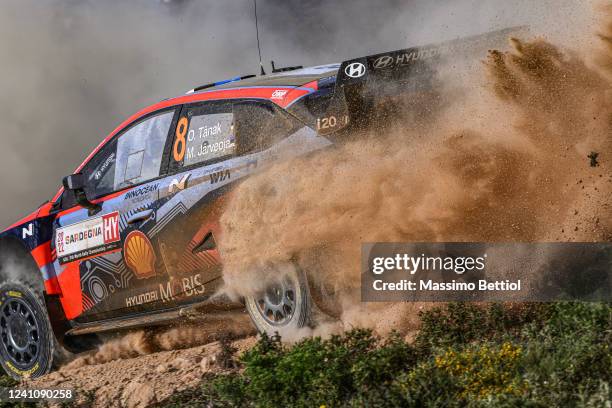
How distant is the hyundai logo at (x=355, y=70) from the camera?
21.1ft

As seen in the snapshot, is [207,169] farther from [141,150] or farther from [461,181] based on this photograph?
→ [461,181]

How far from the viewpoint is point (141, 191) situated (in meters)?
7.80

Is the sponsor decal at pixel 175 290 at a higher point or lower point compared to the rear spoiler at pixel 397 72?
lower

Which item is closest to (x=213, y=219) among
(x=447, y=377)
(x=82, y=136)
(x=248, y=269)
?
(x=248, y=269)

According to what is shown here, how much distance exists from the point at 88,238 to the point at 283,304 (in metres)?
2.16

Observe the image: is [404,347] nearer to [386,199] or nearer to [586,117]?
[386,199]

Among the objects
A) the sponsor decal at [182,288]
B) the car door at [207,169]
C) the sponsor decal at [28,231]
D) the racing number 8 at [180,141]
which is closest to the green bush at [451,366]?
the sponsor decal at [182,288]

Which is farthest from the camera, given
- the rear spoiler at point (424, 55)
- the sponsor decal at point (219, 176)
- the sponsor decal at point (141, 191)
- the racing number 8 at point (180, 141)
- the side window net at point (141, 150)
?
the side window net at point (141, 150)

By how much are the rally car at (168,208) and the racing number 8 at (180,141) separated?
11 millimetres

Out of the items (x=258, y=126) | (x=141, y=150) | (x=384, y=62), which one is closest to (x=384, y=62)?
(x=384, y=62)

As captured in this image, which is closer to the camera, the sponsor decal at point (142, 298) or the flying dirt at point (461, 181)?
the flying dirt at point (461, 181)

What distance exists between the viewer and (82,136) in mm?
16031
